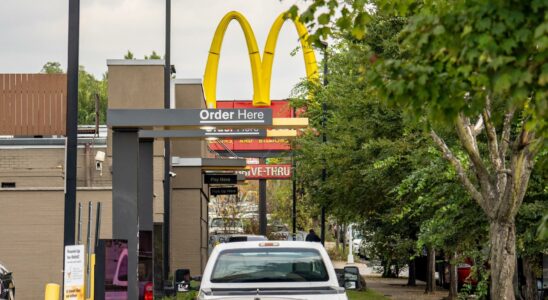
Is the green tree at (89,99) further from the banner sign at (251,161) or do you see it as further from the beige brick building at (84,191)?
the beige brick building at (84,191)

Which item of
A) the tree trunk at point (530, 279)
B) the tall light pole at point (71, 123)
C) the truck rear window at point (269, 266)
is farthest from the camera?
the tree trunk at point (530, 279)

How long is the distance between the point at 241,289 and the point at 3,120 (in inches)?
736

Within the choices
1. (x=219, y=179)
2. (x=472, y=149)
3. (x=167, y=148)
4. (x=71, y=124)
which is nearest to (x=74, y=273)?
(x=71, y=124)

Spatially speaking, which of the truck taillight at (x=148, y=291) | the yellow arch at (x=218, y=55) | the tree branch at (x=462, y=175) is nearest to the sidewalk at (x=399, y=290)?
the yellow arch at (x=218, y=55)

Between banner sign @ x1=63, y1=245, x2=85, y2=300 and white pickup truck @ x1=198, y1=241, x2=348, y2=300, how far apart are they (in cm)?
224

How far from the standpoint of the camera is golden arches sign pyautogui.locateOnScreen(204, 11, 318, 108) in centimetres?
3459

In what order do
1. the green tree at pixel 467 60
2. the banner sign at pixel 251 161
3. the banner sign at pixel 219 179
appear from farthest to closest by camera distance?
the banner sign at pixel 251 161
the banner sign at pixel 219 179
the green tree at pixel 467 60

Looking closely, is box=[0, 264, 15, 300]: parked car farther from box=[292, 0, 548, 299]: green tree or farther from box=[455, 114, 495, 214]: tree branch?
box=[292, 0, 548, 299]: green tree

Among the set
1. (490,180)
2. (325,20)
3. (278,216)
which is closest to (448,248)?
(490,180)

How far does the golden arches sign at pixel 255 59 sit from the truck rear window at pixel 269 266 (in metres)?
20.9

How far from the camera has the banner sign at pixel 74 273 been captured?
14.3 m

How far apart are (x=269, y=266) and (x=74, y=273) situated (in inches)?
120

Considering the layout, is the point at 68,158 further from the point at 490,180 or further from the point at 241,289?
the point at 490,180

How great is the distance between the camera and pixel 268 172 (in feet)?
165
